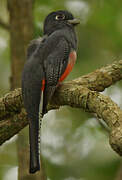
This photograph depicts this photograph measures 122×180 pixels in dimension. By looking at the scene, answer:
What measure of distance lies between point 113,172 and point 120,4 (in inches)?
122

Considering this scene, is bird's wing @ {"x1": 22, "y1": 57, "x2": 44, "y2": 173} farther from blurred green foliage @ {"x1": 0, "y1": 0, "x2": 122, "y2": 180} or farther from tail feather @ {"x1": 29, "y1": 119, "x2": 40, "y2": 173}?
blurred green foliage @ {"x1": 0, "y1": 0, "x2": 122, "y2": 180}

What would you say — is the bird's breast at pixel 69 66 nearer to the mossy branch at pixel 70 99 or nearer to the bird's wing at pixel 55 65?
the bird's wing at pixel 55 65

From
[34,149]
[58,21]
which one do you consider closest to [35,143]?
[34,149]

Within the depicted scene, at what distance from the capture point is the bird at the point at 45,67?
149 inches

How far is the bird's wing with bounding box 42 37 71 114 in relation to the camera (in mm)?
4139

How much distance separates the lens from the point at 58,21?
5523mm

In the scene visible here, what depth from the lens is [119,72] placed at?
13.6 ft

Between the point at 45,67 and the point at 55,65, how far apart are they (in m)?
0.16

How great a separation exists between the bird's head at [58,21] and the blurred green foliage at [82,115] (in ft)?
3.92

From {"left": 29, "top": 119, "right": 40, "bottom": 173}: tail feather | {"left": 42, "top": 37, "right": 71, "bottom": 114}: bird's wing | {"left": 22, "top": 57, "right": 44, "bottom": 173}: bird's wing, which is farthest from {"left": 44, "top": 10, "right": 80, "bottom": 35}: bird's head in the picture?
{"left": 29, "top": 119, "right": 40, "bottom": 173}: tail feather

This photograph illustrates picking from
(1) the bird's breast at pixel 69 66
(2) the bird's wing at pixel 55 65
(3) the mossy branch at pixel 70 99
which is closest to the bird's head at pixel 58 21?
(2) the bird's wing at pixel 55 65

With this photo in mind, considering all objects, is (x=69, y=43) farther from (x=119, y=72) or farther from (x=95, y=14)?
(x=95, y=14)

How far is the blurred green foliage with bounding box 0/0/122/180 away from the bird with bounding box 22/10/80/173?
1.28m

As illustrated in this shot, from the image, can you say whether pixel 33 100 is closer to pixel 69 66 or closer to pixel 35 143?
pixel 35 143
